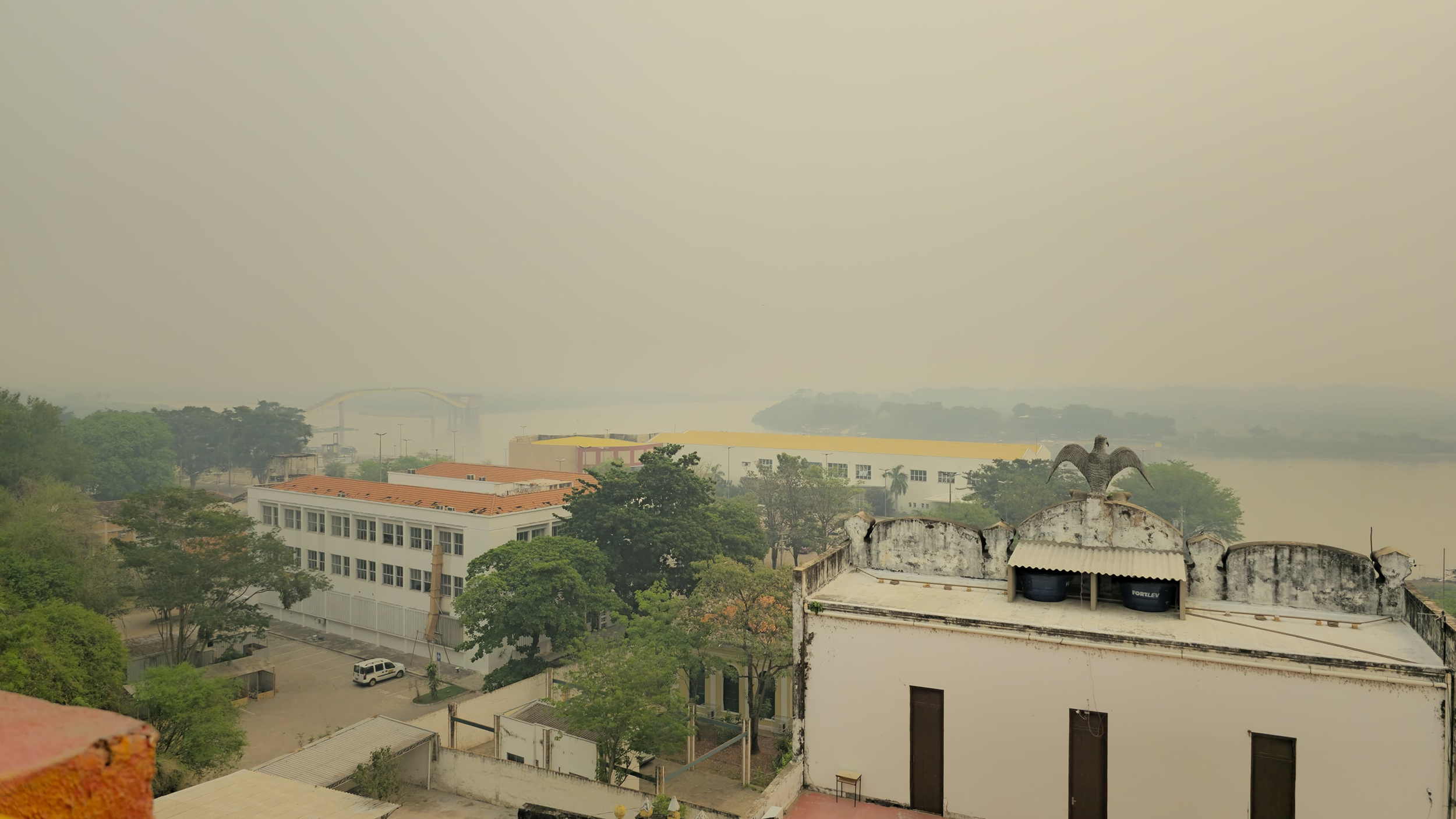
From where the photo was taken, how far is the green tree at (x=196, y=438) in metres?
81.5

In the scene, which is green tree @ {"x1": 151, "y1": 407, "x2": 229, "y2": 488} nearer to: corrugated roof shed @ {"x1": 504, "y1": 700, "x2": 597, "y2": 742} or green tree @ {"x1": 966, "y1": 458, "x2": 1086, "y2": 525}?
corrugated roof shed @ {"x1": 504, "y1": 700, "x2": 597, "y2": 742}

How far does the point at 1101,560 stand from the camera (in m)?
14.1

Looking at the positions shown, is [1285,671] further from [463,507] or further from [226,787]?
[463,507]

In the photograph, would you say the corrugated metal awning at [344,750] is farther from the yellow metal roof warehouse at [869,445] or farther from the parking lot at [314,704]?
the yellow metal roof warehouse at [869,445]

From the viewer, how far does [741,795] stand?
21.4 meters

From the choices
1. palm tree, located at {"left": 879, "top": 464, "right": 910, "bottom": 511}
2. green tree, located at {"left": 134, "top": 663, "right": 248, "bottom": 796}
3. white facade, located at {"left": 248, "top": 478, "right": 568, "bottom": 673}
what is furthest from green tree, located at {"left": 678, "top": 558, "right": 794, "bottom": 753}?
palm tree, located at {"left": 879, "top": 464, "right": 910, "bottom": 511}

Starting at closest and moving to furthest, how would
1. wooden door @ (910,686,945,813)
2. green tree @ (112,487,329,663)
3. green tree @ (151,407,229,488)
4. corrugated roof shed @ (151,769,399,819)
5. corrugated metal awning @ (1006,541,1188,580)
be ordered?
wooden door @ (910,686,945,813) → corrugated metal awning @ (1006,541,1188,580) → corrugated roof shed @ (151,769,399,819) → green tree @ (112,487,329,663) → green tree @ (151,407,229,488)

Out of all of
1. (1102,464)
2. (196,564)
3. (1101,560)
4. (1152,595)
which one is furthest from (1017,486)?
(196,564)

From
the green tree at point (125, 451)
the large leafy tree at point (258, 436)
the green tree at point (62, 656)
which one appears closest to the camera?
the green tree at point (62, 656)

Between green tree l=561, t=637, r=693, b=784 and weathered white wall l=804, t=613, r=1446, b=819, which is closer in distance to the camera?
weathered white wall l=804, t=613, r=1446, b=819

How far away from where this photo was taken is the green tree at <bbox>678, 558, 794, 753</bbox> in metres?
24.4

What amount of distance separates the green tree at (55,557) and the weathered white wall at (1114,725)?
86.0 ft

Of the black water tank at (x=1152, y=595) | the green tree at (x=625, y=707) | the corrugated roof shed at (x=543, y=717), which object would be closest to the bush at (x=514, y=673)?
the corrugated roof shed at (x=543, y=717)

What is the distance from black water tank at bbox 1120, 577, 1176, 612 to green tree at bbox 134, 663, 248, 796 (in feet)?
73.8
